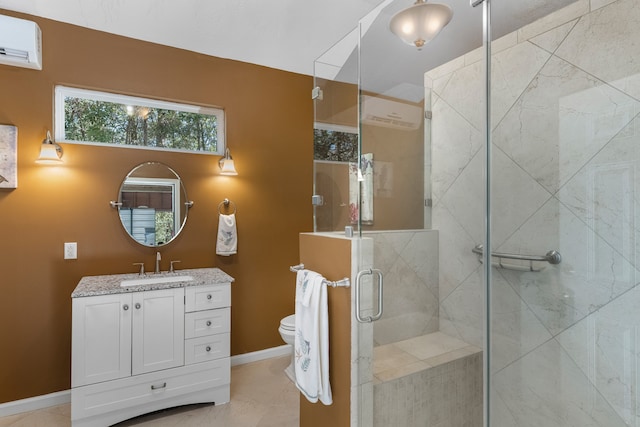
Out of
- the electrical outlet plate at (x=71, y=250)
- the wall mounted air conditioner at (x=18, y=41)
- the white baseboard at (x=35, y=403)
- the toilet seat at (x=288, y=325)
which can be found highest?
the wall mounted air conditioner at (x=18, y=41)

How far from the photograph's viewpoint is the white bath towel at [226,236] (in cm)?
291

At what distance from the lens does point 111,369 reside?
2.11m

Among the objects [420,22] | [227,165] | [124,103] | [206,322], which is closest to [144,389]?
[206,322]

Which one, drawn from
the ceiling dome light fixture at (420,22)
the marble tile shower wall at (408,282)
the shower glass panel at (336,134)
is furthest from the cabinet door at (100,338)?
the ceiling dome light fixture at (420,22)

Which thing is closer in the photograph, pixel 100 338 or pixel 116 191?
pixel 100 338

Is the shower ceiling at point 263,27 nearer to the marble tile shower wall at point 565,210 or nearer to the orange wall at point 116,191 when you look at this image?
the orange wall at point 116,191

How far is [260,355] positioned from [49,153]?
229 centimetres

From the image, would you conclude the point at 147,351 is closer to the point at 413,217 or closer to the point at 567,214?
the point at 413,217

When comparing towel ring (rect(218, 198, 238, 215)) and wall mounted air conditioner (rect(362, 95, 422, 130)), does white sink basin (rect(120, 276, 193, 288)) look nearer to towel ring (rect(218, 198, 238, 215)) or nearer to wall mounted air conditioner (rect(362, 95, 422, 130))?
towel ring (rect(218, 198, 238, 215))

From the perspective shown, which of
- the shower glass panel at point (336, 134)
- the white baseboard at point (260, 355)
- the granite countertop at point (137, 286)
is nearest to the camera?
the shower glass panel at point (336, 134)

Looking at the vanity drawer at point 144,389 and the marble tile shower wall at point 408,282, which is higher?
the marble tile shower wall at point 408,282

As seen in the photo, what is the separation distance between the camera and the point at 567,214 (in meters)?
1.40

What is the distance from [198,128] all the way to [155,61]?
0.59m

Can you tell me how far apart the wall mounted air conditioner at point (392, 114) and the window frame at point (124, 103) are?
5.19 ft
